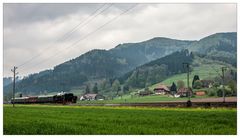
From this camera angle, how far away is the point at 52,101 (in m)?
103

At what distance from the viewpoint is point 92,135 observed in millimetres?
18719

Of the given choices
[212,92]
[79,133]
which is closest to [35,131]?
[79,133]

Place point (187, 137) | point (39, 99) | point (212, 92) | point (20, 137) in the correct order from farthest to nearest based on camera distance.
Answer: point (212, 92) < point (39, 99) < point (20, 137) < point (187, 137)

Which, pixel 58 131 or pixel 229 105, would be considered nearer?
pixel 58 131

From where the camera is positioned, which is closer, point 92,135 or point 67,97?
point 92,135

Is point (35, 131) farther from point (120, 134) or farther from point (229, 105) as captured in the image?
point (229, 105)

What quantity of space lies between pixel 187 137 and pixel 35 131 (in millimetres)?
8692

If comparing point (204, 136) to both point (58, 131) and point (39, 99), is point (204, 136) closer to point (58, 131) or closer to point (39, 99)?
point (58, 131)

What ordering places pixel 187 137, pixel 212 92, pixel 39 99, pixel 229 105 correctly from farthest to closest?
pixel 212 92, pixel 39 99, pixel 229 105, pixel 187 137

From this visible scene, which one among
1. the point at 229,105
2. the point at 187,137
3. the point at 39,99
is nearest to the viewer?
the point at 187,137

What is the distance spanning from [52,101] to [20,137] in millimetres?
85364

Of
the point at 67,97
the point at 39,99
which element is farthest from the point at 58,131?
the point at 39,99

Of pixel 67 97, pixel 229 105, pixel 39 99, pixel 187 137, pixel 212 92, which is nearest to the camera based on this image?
pixel 187 137

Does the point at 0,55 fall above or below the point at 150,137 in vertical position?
above
